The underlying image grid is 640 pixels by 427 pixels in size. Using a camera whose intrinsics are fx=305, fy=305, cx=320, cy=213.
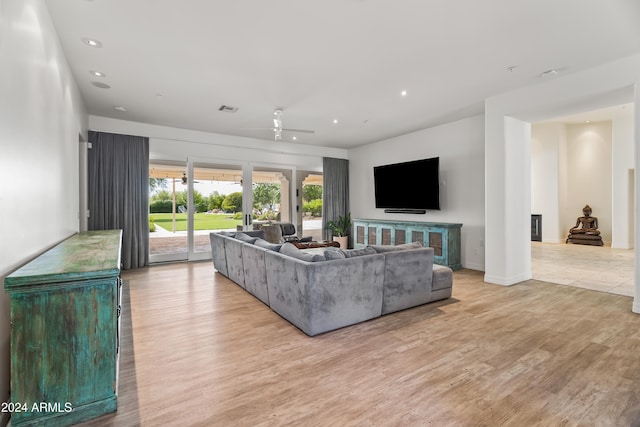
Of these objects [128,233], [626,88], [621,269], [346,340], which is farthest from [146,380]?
[621,269]

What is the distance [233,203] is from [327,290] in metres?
5.14

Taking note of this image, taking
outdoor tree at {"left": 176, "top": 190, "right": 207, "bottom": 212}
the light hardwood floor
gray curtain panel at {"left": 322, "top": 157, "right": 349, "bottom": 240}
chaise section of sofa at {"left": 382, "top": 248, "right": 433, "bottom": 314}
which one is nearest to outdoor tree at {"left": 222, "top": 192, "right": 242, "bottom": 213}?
outdoor tree at {"left": 176, "top": 190, "right": 207, "bottom": 212}

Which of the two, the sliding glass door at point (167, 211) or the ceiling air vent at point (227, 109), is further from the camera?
the sliding glass door at point (167, 211)

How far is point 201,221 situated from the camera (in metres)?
7.08

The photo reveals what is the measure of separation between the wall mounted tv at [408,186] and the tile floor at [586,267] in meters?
2.39

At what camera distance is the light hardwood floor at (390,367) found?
6.08 feet

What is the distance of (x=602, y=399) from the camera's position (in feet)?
6.54

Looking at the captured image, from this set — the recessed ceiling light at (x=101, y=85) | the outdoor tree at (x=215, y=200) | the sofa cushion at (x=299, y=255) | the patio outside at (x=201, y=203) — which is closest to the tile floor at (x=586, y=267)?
the sofa cushion at (x=299, y=255)

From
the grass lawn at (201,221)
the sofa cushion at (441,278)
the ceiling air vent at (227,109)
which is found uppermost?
the ceiling air vent at (227,109)

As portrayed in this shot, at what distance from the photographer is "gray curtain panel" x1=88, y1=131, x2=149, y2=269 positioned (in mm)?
5781

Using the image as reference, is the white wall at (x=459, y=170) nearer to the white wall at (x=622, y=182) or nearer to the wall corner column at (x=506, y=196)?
the wall corner column at (x=506, y=196)

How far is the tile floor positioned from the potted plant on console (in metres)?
4.39

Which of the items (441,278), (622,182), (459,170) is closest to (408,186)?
(459,170)

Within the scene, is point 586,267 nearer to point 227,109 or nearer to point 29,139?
point 227,109
